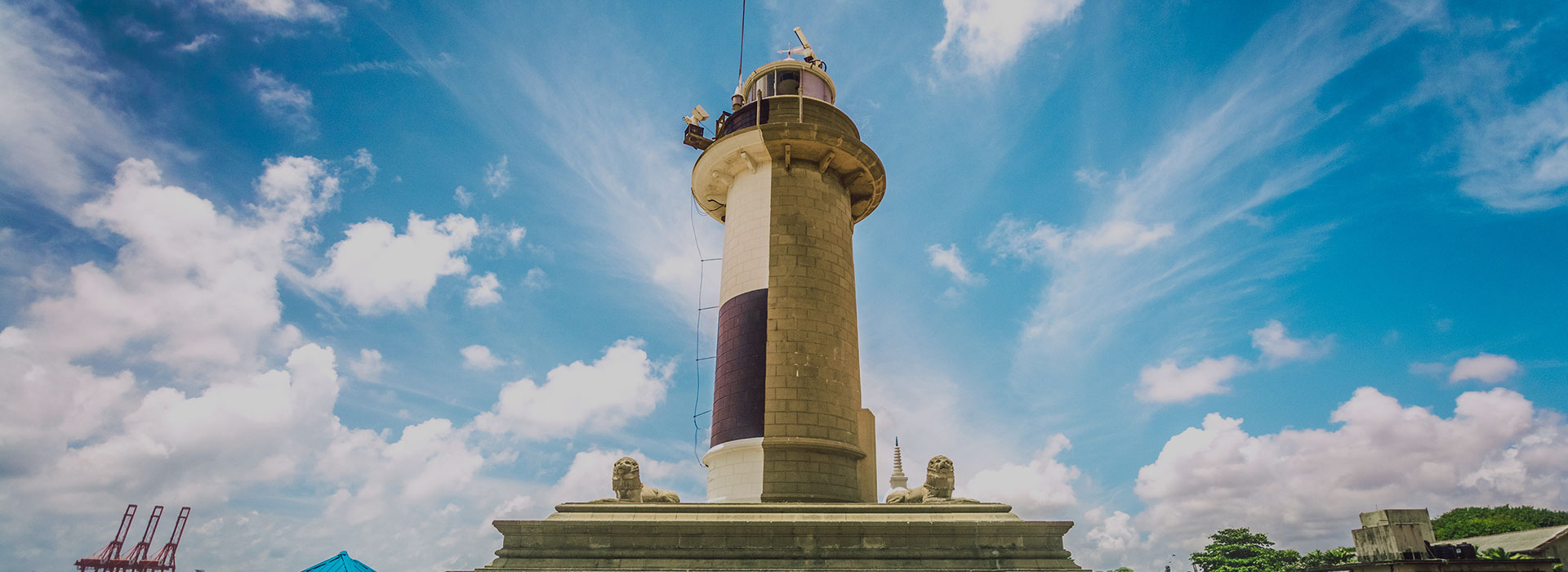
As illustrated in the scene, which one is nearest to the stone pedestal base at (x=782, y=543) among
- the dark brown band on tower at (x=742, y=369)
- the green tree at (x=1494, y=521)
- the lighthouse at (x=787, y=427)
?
the lighthouse at (x=787, y=427)

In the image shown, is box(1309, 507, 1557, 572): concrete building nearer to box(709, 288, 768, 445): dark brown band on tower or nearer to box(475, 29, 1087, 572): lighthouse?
box(475, 29, 1087, 572): lighthouse

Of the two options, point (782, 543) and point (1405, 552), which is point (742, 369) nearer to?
point (782, 543)

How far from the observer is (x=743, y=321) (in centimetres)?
2195

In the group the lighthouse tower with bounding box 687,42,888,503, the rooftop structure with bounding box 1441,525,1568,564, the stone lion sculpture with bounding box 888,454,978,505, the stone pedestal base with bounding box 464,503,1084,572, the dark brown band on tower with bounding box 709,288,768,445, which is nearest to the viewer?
the stone pedestal base with bounding box 464,503,1084,572

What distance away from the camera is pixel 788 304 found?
21.7 meters

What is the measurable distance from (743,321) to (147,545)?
137m

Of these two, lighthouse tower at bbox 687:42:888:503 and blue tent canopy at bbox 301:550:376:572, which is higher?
lighthouse tower at bbox 687:42:888:503

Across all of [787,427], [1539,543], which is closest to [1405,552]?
[787,427]

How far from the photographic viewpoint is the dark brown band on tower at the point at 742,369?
20.8 m

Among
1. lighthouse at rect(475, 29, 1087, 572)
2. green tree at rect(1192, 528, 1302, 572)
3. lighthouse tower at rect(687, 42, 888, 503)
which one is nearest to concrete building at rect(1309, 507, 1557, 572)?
lighthouse at rect(475, 29, 1087, 572)

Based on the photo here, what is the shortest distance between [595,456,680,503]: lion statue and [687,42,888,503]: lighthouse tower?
284cm

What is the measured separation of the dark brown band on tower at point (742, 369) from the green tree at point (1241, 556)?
62.8 m

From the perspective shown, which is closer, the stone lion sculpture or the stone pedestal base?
the stone pedestal base

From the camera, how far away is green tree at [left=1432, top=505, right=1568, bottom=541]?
5859 centimetres
